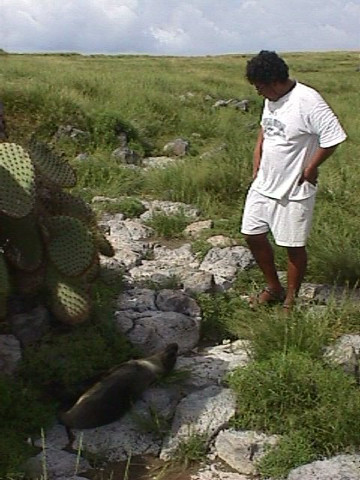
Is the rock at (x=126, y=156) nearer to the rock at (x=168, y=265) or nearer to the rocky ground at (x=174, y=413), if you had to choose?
the rock at (x=168, y=265)

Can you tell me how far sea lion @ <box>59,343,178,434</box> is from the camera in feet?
12.4

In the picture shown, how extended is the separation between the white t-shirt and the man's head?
75 millimetres

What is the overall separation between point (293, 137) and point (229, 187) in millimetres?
3940

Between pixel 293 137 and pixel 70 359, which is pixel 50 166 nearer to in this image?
pixel 70 359

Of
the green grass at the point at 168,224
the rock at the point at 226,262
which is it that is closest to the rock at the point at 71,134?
the green grass at the point at 168,224

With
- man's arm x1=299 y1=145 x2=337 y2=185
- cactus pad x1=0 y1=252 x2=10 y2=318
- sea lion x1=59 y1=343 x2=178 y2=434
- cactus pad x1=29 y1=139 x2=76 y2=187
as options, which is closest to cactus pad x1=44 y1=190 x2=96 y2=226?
cactus pad x1=29 y1=139 x2=76 y2=187

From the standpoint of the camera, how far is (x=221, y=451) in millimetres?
3602

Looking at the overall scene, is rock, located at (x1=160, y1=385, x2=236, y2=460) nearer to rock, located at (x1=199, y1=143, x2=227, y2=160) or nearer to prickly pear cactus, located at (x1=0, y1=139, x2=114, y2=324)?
prickly pear cactus, located at (x1=0, y1=139, x2=114, y2=324)

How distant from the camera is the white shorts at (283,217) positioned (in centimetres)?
477

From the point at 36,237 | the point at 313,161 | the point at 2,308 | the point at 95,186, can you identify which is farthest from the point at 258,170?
the point at 95,186

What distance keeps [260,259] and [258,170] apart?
636 mm

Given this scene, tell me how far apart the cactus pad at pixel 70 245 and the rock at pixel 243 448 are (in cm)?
136

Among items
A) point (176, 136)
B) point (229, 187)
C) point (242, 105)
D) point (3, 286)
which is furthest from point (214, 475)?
point (242, 105)

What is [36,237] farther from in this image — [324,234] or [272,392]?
[324,234]
